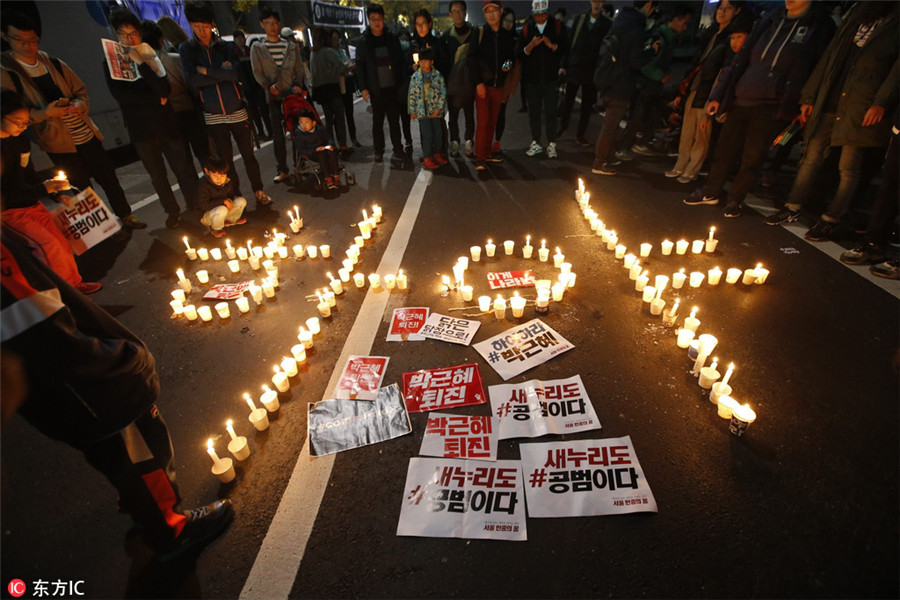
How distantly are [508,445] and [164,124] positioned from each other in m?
6.17

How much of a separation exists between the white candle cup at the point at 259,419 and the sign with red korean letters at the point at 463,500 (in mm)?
1102

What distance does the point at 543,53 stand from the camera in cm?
755

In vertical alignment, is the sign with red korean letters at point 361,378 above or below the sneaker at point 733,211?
below

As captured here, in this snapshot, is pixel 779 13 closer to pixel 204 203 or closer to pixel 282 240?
pixel 282 240

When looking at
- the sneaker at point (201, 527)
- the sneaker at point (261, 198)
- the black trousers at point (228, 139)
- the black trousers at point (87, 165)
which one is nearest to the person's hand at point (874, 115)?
the sneaker at point (201, 527)

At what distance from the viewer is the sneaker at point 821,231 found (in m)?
4.84

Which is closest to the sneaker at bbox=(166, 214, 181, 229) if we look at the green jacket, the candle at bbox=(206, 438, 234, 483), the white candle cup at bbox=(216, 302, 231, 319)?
the white candle cup at bbox=(216, 302, 231, 319)

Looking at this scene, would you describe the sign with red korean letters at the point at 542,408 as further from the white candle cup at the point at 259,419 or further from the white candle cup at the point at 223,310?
the white candle cup at the point at 223,310

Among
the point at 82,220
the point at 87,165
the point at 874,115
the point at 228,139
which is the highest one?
the point at 874,115

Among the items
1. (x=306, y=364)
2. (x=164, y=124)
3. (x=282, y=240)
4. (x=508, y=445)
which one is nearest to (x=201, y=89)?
(x=164, y=124)

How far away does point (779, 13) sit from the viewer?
471 centimetres

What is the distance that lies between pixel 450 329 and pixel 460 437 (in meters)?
1.20

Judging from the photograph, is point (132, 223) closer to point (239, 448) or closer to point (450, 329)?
point (239, 448)

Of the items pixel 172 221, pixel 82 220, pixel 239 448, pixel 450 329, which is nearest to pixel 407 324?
pixel 450 329
